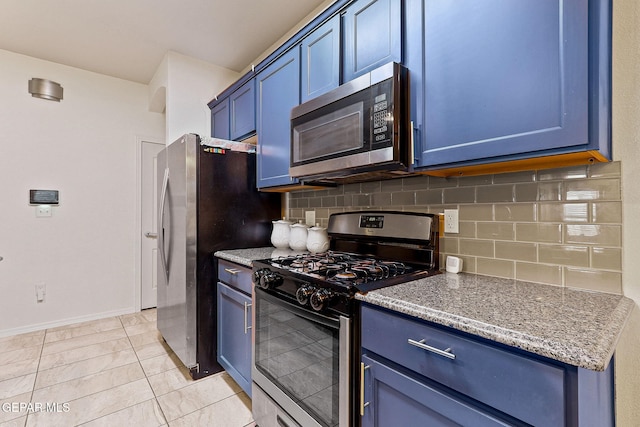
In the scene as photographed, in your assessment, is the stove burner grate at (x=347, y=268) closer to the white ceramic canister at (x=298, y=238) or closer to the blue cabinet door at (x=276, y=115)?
the white ceramic canister at (x=298, y=238)

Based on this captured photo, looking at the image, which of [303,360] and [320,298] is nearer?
[320,298]

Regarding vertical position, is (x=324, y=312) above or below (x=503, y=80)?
below

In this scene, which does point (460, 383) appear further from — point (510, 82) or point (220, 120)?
point (220, 120)

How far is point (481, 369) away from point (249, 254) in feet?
5.02

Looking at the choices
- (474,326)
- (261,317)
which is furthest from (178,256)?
(474,326)

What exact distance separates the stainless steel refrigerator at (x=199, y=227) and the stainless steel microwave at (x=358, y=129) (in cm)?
69

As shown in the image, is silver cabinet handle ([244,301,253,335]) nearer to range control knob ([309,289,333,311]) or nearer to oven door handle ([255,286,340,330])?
oven door handle ([255,286,340,330])

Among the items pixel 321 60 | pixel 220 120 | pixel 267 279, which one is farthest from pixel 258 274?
pixel 220 120

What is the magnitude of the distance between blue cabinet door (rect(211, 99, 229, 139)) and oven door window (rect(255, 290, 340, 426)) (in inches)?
70.7

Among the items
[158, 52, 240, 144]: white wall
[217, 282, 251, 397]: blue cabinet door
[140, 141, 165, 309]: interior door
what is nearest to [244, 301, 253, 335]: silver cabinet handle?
[217, 282, 251, 397]: blue cabinet door

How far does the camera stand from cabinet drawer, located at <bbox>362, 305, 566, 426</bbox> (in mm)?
669

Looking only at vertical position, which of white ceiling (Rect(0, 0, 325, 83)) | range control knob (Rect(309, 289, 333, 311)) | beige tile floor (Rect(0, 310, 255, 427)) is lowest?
beige tile floor (Rect(0, 310, 255, 427))

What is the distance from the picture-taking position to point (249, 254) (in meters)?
2.02

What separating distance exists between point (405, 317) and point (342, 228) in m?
0.95
